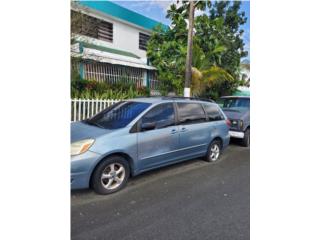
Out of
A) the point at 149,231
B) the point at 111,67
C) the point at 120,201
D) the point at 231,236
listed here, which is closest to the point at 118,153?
the point at 120,201

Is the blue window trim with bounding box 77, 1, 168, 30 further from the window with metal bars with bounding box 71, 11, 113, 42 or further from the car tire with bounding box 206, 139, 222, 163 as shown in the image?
the car tire with bounding box 206, 139, 222, 163

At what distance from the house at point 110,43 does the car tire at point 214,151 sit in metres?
5.18

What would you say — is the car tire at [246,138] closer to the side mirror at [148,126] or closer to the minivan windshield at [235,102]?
the minivan windshield at [235,102]

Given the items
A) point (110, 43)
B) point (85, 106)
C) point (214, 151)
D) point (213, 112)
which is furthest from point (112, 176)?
point (110, 43)

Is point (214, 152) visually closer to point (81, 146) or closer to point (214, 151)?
point (214, 151)

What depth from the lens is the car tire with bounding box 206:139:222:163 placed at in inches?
195

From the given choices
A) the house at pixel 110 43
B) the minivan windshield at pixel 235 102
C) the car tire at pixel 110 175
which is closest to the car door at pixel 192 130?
the car tire at pixel 110 175

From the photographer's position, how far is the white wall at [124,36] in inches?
462

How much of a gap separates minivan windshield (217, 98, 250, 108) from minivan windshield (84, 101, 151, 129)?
14.1 feet

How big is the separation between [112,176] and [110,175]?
37mm

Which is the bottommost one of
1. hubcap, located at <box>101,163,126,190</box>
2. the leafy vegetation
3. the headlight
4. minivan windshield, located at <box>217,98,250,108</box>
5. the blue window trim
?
hubcap, located at <box>101,163,126,190</box>

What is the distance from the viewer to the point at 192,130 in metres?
4.41

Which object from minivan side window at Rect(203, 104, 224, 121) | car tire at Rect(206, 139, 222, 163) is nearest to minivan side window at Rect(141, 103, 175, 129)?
minivan side window at Rect(203, 104, 224, 121)
